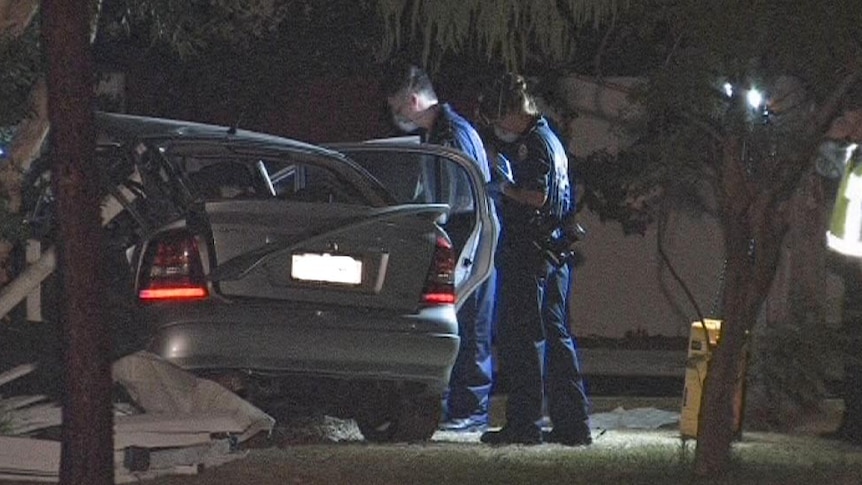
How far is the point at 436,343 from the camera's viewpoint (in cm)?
936

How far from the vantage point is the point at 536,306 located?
32.9 ft

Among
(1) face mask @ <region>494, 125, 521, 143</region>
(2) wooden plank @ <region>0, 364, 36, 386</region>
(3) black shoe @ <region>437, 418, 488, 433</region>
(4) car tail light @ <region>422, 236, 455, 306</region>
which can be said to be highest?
(1) face mask @ <region>494, 125, 521, 143</region>

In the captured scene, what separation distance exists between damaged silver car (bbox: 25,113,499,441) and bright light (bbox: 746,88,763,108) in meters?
1.96

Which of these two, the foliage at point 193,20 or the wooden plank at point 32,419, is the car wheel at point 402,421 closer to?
the wooden plank at point 32,419

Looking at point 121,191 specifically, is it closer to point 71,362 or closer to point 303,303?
point 303,303

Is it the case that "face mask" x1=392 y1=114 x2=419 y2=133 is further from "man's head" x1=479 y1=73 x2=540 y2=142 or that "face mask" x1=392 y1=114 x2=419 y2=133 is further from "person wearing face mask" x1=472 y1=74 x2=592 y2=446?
"person wearing face mask" x1=472 y1=74 x2=592 y2=446

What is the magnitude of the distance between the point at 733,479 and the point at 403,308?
6.47ft

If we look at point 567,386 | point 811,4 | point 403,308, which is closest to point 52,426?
point 403,308

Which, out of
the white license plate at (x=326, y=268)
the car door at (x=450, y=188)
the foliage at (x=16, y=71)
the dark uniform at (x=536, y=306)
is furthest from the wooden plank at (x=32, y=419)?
the dark uniform at (x=536, y=306)

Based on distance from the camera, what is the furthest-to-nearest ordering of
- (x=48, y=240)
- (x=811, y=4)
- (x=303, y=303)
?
1. (x=48, y=240)
2. (x=303, y=303)
3. (x=811, y=4)

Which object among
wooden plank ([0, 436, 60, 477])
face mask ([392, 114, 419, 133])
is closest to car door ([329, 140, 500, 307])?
face mask ([392, 114, 419, 133])

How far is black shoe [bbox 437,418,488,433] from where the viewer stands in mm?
10734

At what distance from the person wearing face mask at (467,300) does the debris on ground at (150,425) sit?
6.87 feet

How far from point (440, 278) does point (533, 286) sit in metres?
0.71
